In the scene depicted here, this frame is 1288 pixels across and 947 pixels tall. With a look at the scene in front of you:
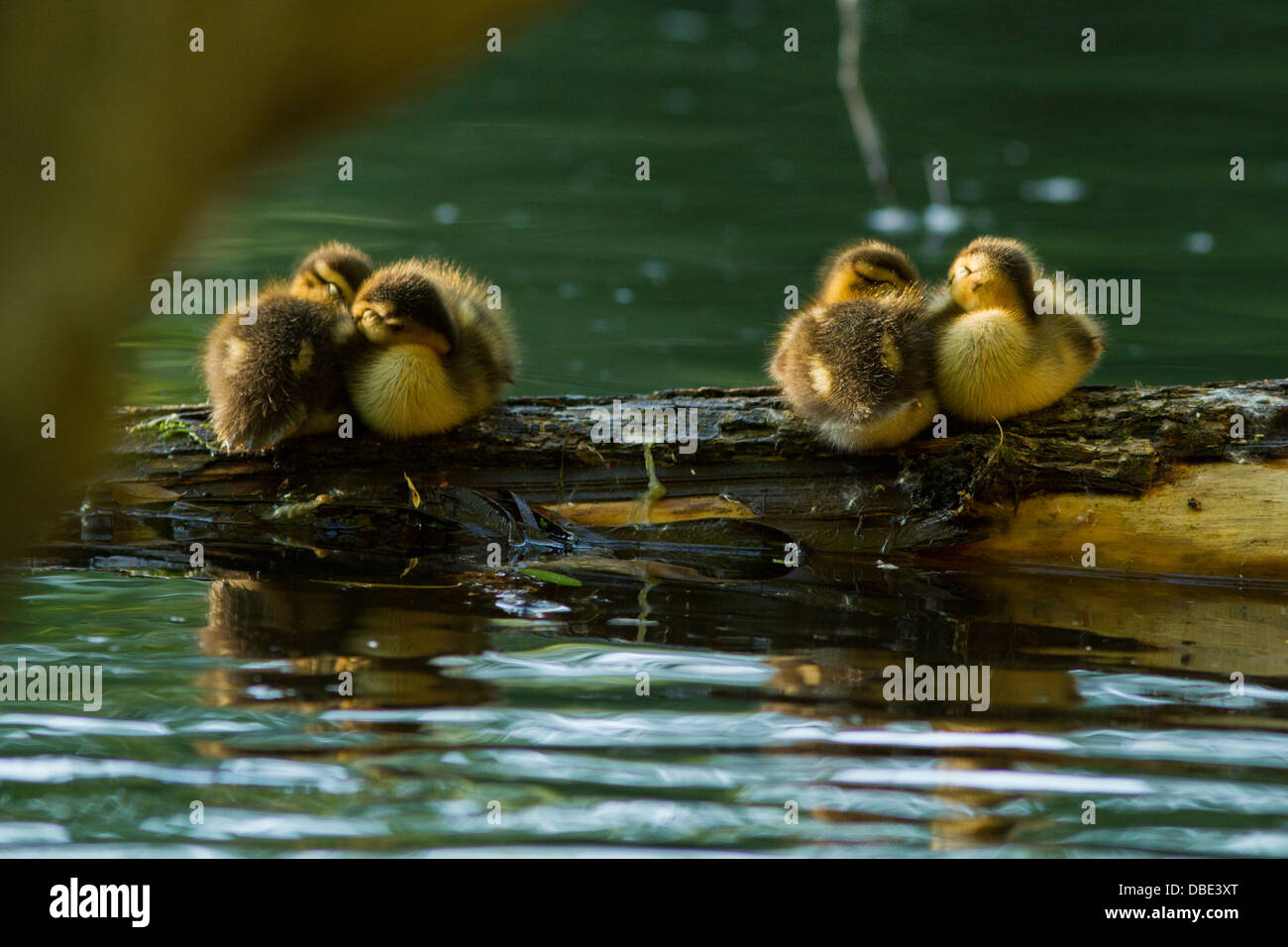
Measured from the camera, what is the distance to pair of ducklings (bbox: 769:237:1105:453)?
4.20 m

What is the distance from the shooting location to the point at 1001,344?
166 inches

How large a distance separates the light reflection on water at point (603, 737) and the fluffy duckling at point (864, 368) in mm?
649

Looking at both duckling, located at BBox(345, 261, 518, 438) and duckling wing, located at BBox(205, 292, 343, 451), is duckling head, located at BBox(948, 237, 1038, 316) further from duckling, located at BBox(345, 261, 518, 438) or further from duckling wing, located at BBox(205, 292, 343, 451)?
duckling wing, located at BBox(205, 292, 343, 451)

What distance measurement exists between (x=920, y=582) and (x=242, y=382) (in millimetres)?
2431

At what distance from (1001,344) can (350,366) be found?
87.6 inches

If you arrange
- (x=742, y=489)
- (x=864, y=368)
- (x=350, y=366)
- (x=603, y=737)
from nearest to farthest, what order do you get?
(x=603, y=737) → (x=864, y=368) → (x=350, y=366) → (x=742, y=489)

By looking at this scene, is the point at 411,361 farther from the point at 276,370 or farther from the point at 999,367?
the point at 999,367

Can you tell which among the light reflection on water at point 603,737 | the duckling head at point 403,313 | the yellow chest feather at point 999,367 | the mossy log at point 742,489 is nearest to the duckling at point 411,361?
the duckling head at point 403,313

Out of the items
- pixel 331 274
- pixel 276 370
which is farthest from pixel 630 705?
pixel 331 274

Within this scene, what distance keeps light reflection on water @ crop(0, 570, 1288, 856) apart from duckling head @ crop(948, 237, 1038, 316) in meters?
1.06

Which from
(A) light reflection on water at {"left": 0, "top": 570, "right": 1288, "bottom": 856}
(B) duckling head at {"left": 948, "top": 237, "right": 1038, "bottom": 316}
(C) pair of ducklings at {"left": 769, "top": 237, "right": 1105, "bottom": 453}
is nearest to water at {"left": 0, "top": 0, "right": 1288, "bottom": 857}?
(A) light reflection on water at {"left": 0, "top": 570, "right": 1288, "bottom": 856}

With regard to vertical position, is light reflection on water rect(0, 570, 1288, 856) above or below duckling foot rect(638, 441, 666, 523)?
below

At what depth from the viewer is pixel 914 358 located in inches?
166

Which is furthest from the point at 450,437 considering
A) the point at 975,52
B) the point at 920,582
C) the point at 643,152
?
the point at 975,52
